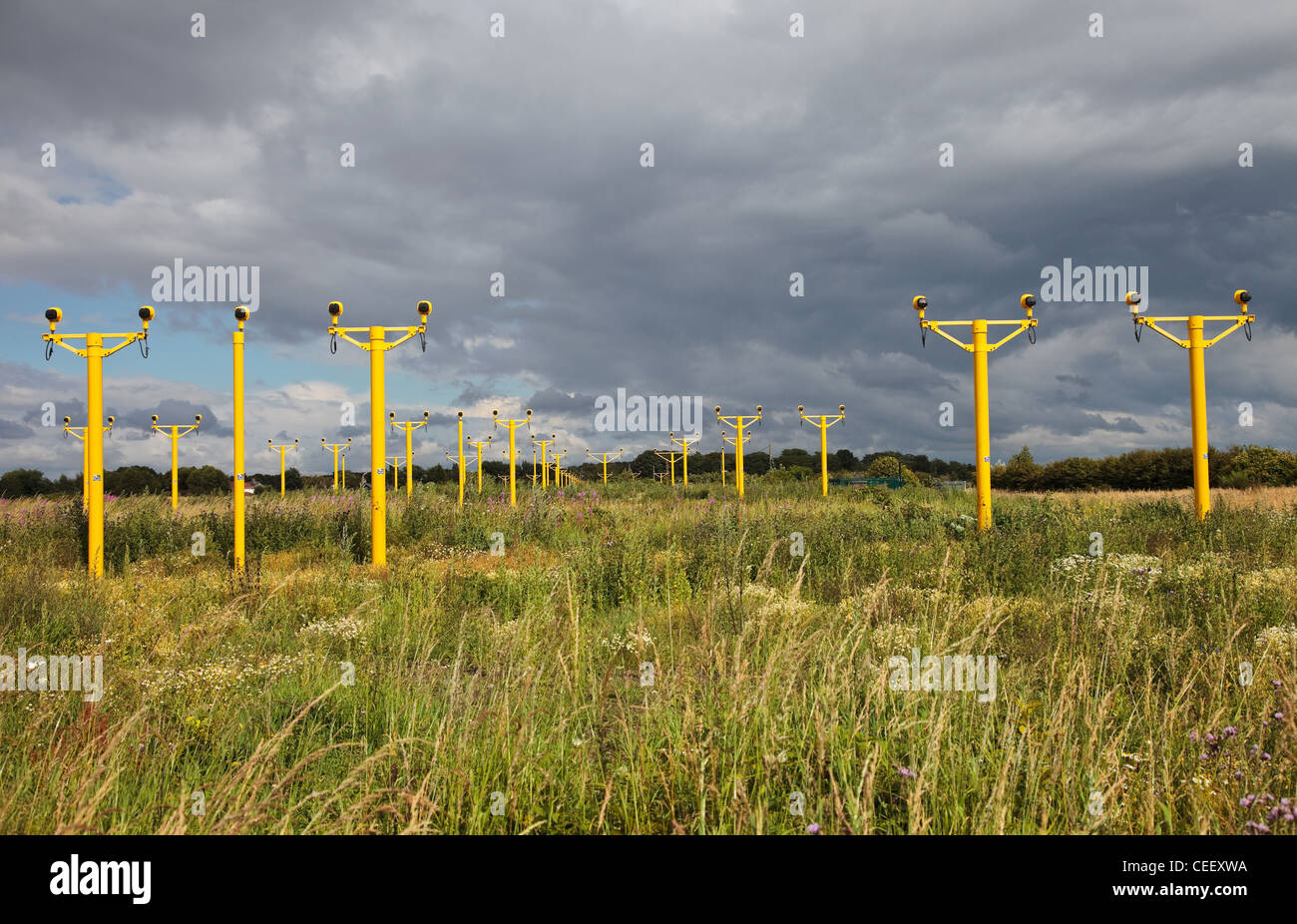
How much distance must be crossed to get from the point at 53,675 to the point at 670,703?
4.37 m

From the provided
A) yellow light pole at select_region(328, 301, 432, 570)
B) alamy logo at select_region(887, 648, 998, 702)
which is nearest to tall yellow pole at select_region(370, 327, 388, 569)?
yellow light pole at select_region(328, 301, 432, 570)

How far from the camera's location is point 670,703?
10.4 feet

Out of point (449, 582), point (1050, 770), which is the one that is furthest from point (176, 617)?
point (1050, 770)

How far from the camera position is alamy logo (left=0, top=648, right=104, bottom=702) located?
14.3 feet

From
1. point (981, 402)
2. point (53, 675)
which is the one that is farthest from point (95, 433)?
point (981, 402)

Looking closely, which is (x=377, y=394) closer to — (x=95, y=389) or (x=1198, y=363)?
(x=95, y=389)

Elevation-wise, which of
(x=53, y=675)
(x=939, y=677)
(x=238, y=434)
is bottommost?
(x=53, y=675)

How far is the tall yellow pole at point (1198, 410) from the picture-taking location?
14.2 metres

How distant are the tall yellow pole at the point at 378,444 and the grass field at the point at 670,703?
177 cm

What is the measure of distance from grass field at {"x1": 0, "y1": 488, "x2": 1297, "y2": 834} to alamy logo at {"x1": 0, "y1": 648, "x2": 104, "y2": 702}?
0.35 ft

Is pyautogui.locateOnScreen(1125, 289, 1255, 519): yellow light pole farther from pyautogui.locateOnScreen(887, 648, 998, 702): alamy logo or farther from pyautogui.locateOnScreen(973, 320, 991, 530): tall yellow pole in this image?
pyautogui.locateOnScreen(887, 648, 998, 702): alamy logo
